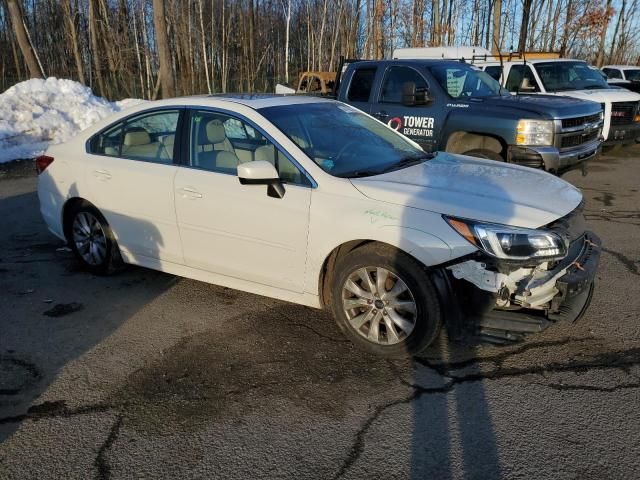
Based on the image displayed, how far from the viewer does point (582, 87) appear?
36.7ft

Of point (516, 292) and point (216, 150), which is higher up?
point (216, 150)

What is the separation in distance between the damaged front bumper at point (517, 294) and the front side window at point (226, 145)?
1484mm

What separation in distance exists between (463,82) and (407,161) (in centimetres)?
434

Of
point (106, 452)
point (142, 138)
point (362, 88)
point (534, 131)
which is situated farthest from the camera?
point (362, 88)

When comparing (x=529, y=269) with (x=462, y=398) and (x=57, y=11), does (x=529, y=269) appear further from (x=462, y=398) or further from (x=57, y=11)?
(x=57, y=11)

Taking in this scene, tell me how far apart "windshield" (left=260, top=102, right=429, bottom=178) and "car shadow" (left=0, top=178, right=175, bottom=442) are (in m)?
1.51

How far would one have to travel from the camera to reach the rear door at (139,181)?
4.42 meters

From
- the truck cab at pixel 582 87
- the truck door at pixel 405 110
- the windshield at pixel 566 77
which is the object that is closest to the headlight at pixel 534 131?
the truck door at pixel 405 110

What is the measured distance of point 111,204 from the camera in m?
4.80

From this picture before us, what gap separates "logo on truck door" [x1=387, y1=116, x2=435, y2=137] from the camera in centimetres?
765

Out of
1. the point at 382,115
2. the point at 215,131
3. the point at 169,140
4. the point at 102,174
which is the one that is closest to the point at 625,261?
the point at 382,115

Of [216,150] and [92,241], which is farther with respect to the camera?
[92,241]

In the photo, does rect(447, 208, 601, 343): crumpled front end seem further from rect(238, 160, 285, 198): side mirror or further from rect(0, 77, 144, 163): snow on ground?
rect(0, 77, 144, 163): snow on ground

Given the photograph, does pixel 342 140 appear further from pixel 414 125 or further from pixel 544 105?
pixel 544 105
